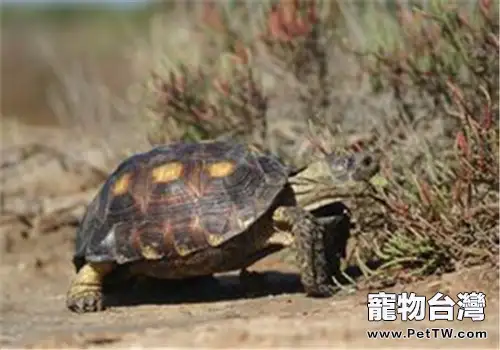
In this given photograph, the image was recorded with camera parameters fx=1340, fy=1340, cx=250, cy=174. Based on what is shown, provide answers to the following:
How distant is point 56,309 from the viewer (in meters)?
7.33

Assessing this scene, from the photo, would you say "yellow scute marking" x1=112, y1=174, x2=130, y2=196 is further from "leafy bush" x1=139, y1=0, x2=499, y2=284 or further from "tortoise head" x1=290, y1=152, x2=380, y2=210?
"leafy bush" x1=139, y1=0, x2=499, y2=284

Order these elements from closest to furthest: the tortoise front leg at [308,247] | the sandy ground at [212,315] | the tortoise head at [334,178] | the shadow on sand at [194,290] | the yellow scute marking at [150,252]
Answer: the sandy ground at [212,315], the tortoise front leg at [308,247], the yellow scute marking at [150,252], the tortoise head at [334,178], the shadow on sand at [194,290]

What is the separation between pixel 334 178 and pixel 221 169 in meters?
0.59

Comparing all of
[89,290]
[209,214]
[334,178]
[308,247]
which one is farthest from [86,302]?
[334,178]

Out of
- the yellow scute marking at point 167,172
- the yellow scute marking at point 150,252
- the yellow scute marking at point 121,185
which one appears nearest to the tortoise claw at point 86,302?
the yellow scute marking at point 150,252

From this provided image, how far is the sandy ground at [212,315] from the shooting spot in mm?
5664

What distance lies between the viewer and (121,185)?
23.3ft

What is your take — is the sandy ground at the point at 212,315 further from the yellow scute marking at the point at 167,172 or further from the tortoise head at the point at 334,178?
the yellow scute marking at the point at 167,172

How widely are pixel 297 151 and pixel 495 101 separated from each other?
1.37m

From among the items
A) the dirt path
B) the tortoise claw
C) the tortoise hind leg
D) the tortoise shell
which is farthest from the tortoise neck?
the tortoise claw

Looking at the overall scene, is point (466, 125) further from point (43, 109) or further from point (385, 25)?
point (43, 109)

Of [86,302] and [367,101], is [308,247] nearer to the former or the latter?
[86,302]

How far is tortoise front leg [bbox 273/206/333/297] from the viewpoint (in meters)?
6.73

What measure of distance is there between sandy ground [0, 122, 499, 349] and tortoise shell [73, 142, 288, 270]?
0.35m
